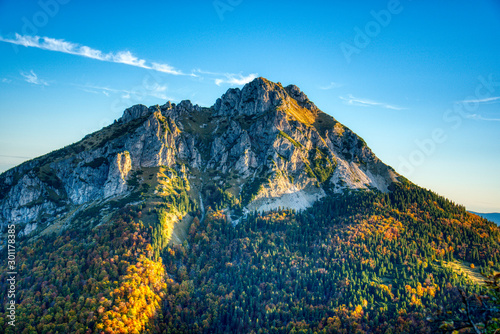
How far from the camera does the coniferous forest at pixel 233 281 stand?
433 feet

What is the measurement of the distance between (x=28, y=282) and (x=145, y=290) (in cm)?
5951

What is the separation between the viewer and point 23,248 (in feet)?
598

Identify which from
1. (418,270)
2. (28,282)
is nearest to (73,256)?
(28,282)

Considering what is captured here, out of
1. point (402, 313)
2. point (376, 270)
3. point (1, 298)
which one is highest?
point (376, 270)

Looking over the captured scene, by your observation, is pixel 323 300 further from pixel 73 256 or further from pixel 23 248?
pixel 23 248

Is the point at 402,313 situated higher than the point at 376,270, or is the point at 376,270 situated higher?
the point at 376,270

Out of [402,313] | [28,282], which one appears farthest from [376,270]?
[28,282]

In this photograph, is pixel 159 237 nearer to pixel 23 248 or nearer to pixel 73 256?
pixel 73 256

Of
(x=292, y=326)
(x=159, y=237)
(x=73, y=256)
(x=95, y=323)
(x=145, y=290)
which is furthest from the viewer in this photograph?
(x=159, y=237)

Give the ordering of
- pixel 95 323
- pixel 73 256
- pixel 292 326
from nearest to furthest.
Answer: pixel 95 323
pixel 292 326
pixel 73 256

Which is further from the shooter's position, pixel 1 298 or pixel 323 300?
pixel 323 300

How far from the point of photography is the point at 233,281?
169625 mm

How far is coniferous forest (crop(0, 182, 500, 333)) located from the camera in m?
132

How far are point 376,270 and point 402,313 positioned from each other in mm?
36101
